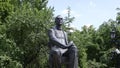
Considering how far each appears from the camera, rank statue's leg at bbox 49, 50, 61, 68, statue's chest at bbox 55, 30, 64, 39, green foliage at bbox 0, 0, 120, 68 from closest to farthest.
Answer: statue's leg at bbox 49, 50, 61, 68, statue's chest at bbox 55, 30, 64, 39, green foliage at bbox 0, 0, 120, 68

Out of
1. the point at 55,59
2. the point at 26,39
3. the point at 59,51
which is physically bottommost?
the point at 55,59

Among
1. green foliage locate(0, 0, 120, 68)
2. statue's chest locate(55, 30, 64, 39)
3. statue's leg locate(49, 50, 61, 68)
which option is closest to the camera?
statue's leg locate(49, 50, 61, 68)

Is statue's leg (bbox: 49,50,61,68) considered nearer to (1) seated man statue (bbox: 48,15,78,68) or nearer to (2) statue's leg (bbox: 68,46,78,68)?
(1) seated man statue (bbox: 48,15,78,68)

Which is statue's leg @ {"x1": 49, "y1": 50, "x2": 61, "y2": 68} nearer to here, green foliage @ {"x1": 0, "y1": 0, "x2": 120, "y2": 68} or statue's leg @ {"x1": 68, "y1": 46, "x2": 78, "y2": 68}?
statue's leg @ {"x1": 68, "y1": 46, "x2": 78, "y2": 68}

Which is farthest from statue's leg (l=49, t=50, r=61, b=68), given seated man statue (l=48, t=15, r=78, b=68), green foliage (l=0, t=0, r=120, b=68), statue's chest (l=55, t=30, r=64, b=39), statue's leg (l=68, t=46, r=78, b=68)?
green foliage (l=0, t=0, r=120, b=68)

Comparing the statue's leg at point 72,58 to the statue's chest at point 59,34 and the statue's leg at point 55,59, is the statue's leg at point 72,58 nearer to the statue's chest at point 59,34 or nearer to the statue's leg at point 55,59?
the statue's leg at point 55,59

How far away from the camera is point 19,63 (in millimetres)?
26250

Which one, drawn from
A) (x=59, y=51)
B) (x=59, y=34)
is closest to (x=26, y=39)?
(x=59, y=34)

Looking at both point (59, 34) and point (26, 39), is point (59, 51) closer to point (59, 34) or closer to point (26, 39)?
point (59, 34)

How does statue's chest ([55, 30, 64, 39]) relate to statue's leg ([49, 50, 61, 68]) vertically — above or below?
above

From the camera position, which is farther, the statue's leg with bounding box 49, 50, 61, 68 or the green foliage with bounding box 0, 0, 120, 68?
the green foliage with bounding box 0, 0, 120, 68

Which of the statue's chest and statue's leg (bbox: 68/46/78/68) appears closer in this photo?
statue's leg (bbox: 68/46/78/68)

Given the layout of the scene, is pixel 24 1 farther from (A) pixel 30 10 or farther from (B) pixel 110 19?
(B) pixel 110 19

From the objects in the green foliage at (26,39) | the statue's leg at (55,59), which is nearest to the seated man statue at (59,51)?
the statue's leg at (55,59)
